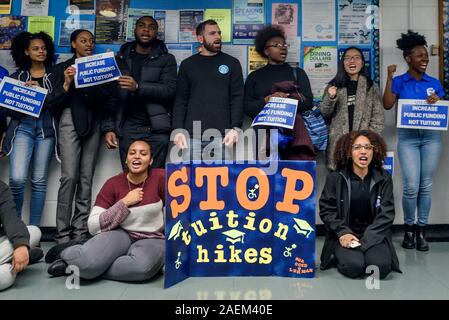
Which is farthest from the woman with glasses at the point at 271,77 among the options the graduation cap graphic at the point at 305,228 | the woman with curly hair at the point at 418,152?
the graduation cap graphic at the point at 305,228

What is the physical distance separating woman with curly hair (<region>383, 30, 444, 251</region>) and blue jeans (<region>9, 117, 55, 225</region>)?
279 centimetres

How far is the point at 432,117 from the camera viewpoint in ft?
10.7

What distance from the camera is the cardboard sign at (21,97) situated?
315 cm

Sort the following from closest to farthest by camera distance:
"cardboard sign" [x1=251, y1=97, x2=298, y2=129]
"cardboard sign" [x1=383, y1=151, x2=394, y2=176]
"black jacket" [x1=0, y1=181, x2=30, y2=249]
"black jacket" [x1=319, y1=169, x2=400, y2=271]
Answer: "black jacket" [x1=0, y1=181, x2=30, y2=249] → "black jacket" [x1=319, y1=169, x2=400, y2=271] → "cardboard sign" [x1=251, y1=97, x2=298, y2=129] → "cardboard sign" [x1=383, y1=151, x2=394, y2=176]

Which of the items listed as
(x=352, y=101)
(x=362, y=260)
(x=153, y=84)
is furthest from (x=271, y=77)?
(x=362, y=260)

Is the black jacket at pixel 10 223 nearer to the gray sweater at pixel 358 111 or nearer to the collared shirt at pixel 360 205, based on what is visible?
the collared shirt at pixel 360 205

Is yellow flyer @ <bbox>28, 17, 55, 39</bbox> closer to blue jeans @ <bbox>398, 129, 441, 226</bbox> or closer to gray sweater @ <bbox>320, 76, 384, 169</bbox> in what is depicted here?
gray sweater @ <bbox>320, 76, 384, 169</bbox>

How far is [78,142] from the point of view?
133 inches

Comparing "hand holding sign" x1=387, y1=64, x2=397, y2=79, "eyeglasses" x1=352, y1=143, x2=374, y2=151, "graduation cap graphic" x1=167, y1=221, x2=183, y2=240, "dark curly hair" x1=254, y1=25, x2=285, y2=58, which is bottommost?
"graduation cap graphic" x1=167, y1=221, x2=183, y2=240

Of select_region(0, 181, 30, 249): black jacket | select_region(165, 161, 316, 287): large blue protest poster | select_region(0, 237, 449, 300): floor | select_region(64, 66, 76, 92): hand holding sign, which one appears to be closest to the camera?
select_region(0, 237, 449, 300): floor

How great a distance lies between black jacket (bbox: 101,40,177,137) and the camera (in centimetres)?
338

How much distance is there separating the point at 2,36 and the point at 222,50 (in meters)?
1.89

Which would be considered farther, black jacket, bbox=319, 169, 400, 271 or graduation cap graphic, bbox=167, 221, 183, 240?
black jacket, bbox=319, 169, 400, 271

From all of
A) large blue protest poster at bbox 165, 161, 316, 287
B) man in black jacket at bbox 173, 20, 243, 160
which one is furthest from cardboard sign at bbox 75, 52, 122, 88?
large blue protest poster at bbox 165, 161, 316, 287
